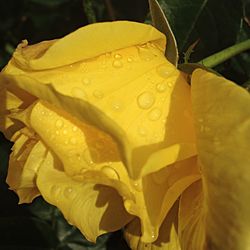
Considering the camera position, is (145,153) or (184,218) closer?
(145,153)

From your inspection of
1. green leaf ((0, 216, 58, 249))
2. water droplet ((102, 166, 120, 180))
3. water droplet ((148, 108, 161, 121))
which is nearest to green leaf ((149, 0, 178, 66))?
water droplet ((148, 108, 161, 121))

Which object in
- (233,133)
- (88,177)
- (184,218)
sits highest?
(233,133)

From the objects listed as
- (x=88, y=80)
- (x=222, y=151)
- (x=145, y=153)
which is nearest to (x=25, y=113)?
(x=88, y=80)

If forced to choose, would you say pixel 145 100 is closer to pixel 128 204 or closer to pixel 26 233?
pixel 128 204

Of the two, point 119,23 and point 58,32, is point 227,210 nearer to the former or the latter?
point 119,23

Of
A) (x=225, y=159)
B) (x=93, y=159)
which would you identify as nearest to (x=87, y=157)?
(x=93, y=159)

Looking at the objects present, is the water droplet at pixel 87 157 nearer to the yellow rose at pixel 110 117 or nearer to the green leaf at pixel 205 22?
the yellow rose at pixel 110 117

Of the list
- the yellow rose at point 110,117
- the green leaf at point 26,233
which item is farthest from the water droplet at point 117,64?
the green leaf at point 26,233
